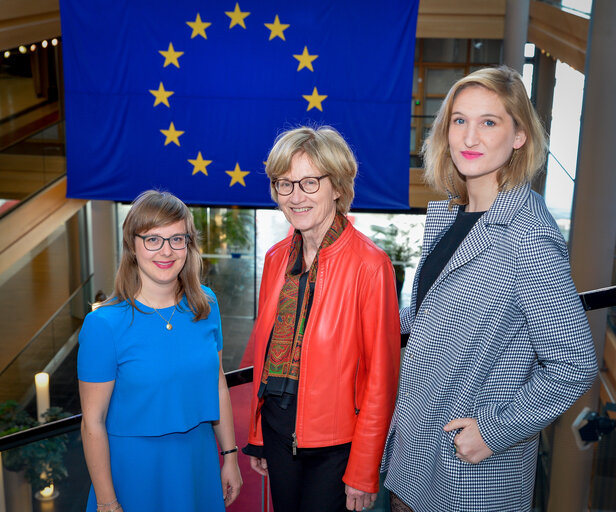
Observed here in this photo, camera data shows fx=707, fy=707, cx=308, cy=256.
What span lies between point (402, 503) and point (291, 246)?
0.91m

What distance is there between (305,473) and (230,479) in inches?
15.5

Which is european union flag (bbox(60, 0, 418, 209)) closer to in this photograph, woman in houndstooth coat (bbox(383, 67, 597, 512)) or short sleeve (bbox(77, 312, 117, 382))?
short sleeve (bbox(77, 312, 117, 382))

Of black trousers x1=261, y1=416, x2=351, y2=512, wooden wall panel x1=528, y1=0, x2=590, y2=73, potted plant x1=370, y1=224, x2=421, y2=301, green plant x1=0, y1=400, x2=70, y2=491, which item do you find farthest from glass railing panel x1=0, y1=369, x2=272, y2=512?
potted plant x1=370, y1=224, x2=421, y2=301

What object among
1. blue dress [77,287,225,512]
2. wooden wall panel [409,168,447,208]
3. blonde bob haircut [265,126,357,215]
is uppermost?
blonde bob haircut [265,126,357,215]

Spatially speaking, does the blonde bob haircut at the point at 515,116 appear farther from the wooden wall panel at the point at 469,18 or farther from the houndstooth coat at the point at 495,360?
the wooden wall panel at the point at 469,18

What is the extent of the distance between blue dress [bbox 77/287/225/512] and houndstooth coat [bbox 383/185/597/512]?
0.72 metres

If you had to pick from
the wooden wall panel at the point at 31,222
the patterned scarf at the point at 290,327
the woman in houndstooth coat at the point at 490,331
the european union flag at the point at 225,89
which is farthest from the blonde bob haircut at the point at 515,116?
the wooden wall panel at the point at 31,222

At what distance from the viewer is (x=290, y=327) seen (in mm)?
2350

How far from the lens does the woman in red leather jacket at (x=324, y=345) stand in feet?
7.30

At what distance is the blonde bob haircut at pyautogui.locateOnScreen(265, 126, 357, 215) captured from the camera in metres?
2.26

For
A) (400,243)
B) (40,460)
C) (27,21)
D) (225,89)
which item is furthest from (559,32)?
(40,460)

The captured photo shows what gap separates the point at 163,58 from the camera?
7457mm

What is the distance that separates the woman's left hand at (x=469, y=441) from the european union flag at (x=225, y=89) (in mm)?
5432

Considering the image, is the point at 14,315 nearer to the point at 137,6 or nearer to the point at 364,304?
the point at 137,6
